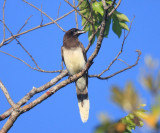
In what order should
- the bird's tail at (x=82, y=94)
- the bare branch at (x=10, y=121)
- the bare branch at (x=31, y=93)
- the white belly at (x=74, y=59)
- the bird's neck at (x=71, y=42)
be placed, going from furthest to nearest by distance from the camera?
the bird's tail at (x=82, y=94), the bird's neck at (x=71, y=42), the white belly at (x=74, y=59), the bare branch at (x=31, y=93), the bare branch at (x=10, y=121)

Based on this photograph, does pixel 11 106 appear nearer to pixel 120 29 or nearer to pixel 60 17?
pixel 60 17

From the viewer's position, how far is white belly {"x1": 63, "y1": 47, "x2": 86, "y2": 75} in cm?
565

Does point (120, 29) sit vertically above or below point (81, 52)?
below

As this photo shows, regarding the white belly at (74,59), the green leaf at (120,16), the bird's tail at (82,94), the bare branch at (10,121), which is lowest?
the bare branch at (10,121)

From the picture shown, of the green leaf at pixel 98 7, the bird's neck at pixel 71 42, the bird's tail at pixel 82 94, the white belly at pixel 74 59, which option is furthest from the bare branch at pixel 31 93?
the bird's tail at pixel 82 94

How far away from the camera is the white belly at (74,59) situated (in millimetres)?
5648

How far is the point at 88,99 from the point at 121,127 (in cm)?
574

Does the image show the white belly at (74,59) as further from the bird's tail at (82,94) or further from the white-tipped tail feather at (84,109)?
the white-tipped tail feather at (84,109)

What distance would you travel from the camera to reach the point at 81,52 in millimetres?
5664

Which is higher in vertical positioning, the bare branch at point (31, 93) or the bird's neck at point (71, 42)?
the bird's neck at point (71, 42)

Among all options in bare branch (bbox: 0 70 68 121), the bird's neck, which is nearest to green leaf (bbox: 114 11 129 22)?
bare branch (bbox: 0 70 68 121)

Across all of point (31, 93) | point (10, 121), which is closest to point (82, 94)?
point (31, 93)

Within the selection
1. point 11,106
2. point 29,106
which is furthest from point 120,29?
point 11,106

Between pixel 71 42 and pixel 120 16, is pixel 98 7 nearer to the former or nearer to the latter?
pixel 120 16
